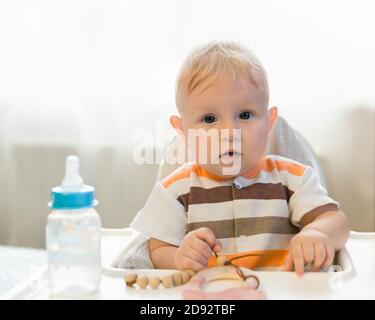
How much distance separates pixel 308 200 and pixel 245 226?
0.11 metres

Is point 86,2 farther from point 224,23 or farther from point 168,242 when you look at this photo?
point 168,242

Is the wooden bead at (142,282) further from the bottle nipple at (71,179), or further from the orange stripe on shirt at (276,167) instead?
the orange stripe on shirt at (276,167)

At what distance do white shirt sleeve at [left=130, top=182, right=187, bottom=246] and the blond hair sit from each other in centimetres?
19

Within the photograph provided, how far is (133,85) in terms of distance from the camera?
1867mm

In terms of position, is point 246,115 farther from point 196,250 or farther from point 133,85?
point 133,85

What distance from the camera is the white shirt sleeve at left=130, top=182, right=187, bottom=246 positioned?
1039 millimetres

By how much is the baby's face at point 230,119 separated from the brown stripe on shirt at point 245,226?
0.28 feet

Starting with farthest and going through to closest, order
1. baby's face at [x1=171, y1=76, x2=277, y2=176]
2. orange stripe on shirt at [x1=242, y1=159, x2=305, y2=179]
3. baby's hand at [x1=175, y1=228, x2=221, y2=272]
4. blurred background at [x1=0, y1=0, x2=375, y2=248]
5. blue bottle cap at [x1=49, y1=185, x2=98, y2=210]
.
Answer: blurred background at [x1=0, y1=0, x2=375, y2=248] < orange stripe on shirt at [x1=242, y1=159, x2=305, y2=179] < baby's face at [x1=171, y1=76, x2=277, y2=176] < baby's hand at [x1=175, y1=228, x2=221, y2=272] < blue bottle cap at [x1=49, y1=185, x2=98, y2=210]

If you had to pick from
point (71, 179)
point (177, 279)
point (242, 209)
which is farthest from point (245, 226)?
point (71, 179)

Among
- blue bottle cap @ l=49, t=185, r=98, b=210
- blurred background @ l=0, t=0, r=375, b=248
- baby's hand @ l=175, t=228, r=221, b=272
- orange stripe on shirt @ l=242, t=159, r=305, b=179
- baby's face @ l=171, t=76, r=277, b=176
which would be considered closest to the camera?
blue bottle cap @ l=49, t=185, r=98, b=210

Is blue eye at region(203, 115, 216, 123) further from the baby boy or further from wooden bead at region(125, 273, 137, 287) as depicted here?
wooden bead at region(125, 273, 137, 287)

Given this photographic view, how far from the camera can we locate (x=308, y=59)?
69.5 inches

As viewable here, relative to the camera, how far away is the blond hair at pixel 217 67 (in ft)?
3.25

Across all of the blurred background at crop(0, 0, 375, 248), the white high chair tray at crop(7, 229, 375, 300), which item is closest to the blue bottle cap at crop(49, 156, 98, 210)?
the white high chair tray at crop(7, 229, 375, 300)
